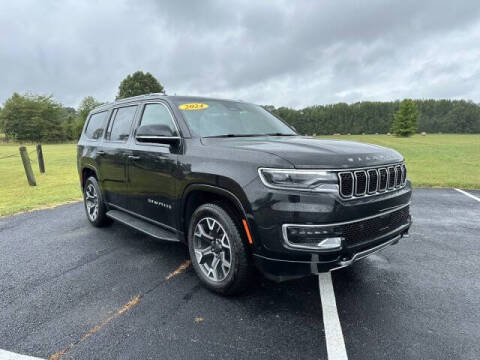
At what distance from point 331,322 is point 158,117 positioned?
2.81m

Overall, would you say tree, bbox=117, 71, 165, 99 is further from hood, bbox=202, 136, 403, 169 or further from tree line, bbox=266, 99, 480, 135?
hood, bbox=202, 136, 403, 169

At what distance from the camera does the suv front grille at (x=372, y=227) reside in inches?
97.8

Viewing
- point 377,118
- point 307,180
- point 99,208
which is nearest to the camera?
point 307,180

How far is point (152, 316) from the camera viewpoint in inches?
105

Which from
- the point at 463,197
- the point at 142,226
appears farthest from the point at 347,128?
the point at 142,226

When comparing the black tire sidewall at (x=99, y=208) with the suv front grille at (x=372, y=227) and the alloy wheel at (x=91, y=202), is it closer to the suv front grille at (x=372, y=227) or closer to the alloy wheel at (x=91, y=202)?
the alloy wheel at (x=91, y=202)

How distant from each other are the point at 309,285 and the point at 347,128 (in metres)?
72.1

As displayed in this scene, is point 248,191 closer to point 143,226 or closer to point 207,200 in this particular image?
point 207,200

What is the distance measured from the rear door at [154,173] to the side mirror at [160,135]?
2.6 inches

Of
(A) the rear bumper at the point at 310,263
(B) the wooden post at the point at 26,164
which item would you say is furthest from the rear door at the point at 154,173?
(B) the wooden post at the point at 26,164

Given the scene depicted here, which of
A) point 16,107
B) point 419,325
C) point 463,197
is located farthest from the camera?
point 16,107

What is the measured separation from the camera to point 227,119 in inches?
147

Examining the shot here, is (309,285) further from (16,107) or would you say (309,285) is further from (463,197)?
(16,107)

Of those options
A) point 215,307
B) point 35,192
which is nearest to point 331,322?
point 215,307
